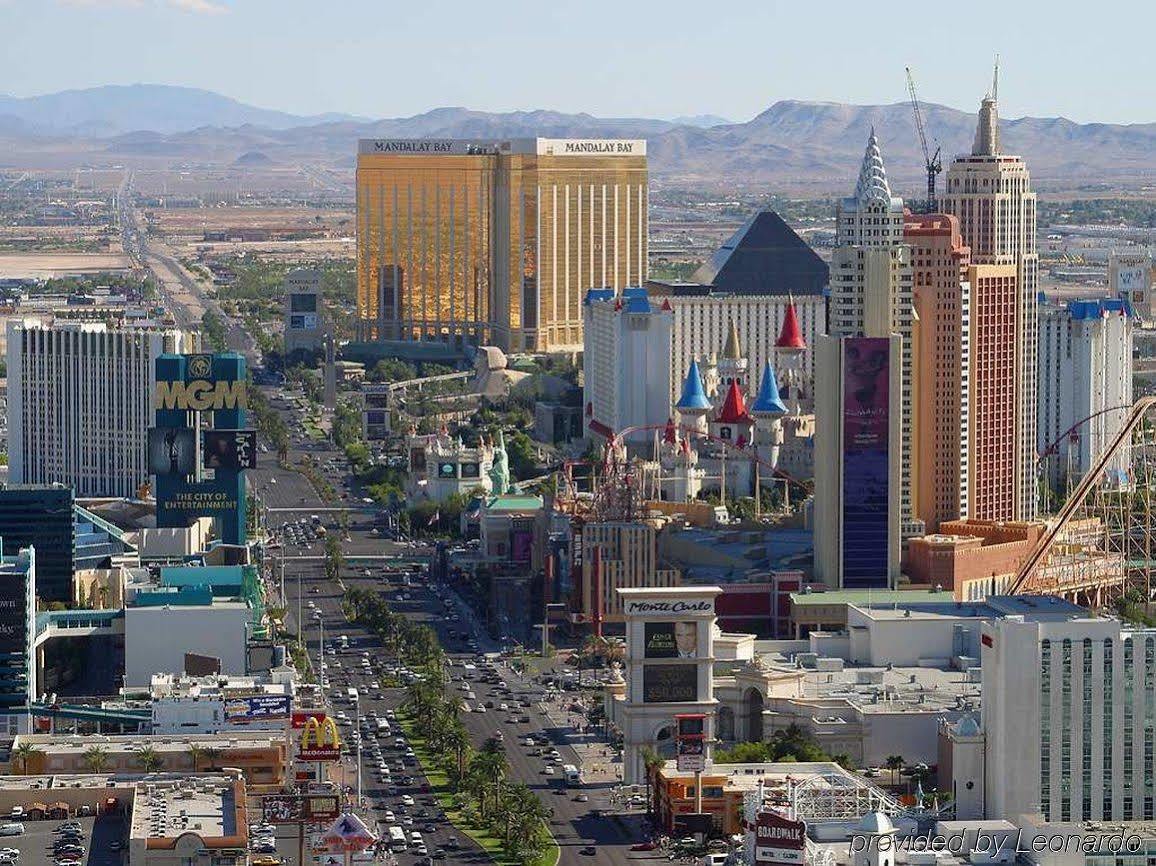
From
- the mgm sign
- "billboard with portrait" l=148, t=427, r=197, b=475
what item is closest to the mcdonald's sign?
the mgm sign

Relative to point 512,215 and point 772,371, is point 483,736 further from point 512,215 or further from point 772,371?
point 512,215

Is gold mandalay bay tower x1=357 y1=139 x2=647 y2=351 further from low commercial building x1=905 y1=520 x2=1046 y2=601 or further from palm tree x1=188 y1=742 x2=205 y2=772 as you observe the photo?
palm tree x1=188 y1=742 x2=205 y2=772

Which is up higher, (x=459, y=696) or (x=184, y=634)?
(x=184, y=634)

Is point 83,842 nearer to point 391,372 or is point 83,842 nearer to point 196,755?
point 196,755

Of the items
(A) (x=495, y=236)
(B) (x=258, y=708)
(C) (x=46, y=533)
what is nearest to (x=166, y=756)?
(B) (x=258, y=708)

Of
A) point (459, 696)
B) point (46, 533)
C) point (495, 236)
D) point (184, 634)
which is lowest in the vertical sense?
point (459, 696)

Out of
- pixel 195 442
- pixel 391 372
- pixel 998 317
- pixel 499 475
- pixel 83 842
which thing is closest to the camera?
pixel 83 842

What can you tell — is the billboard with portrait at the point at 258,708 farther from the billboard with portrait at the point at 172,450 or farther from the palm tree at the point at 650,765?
the billboard with portrait at the point at 172,450
